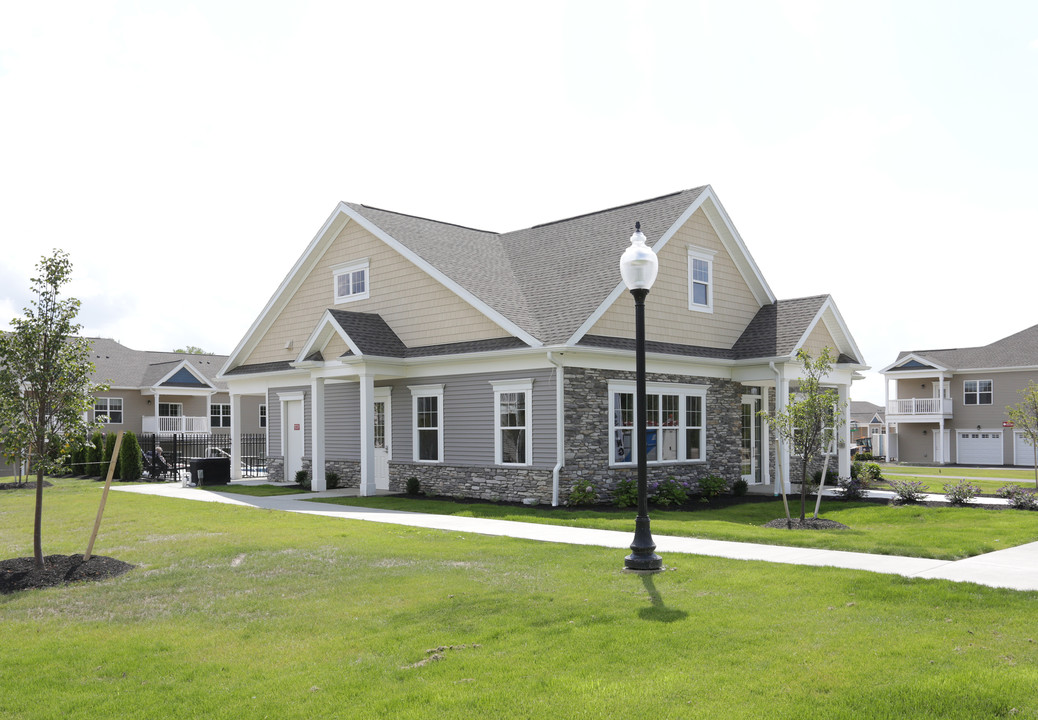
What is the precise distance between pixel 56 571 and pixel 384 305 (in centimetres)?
1307

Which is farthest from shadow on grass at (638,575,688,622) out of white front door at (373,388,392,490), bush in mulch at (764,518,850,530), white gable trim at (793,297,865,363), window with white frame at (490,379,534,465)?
white gable trim at (793,297,865,363)

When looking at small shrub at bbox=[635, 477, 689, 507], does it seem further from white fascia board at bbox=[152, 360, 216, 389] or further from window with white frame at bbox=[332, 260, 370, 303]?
white fascia board at bbox=[152, 360, 216, 389]

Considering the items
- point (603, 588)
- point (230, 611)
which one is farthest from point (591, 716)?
point (230, 611)

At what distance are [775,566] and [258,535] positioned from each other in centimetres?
829

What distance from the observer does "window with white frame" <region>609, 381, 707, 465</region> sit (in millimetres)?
19469

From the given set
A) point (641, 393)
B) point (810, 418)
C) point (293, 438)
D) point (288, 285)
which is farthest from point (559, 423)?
Answer: point (288, 285)

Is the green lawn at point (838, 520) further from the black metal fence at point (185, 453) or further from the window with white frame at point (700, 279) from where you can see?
the black metal fence at point (185, 453)

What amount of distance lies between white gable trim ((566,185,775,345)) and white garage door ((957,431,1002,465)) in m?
29.6

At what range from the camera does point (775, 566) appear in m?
10.3

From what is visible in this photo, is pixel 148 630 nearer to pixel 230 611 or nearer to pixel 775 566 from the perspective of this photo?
pixel 230 611

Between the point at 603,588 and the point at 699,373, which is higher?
the point at 699,373

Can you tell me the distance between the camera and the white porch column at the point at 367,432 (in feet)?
69.2

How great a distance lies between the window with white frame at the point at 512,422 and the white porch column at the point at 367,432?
134 inches

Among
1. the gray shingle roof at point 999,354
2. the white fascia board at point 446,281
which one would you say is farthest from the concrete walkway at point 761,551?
the gray shingle roof at point 999,354
